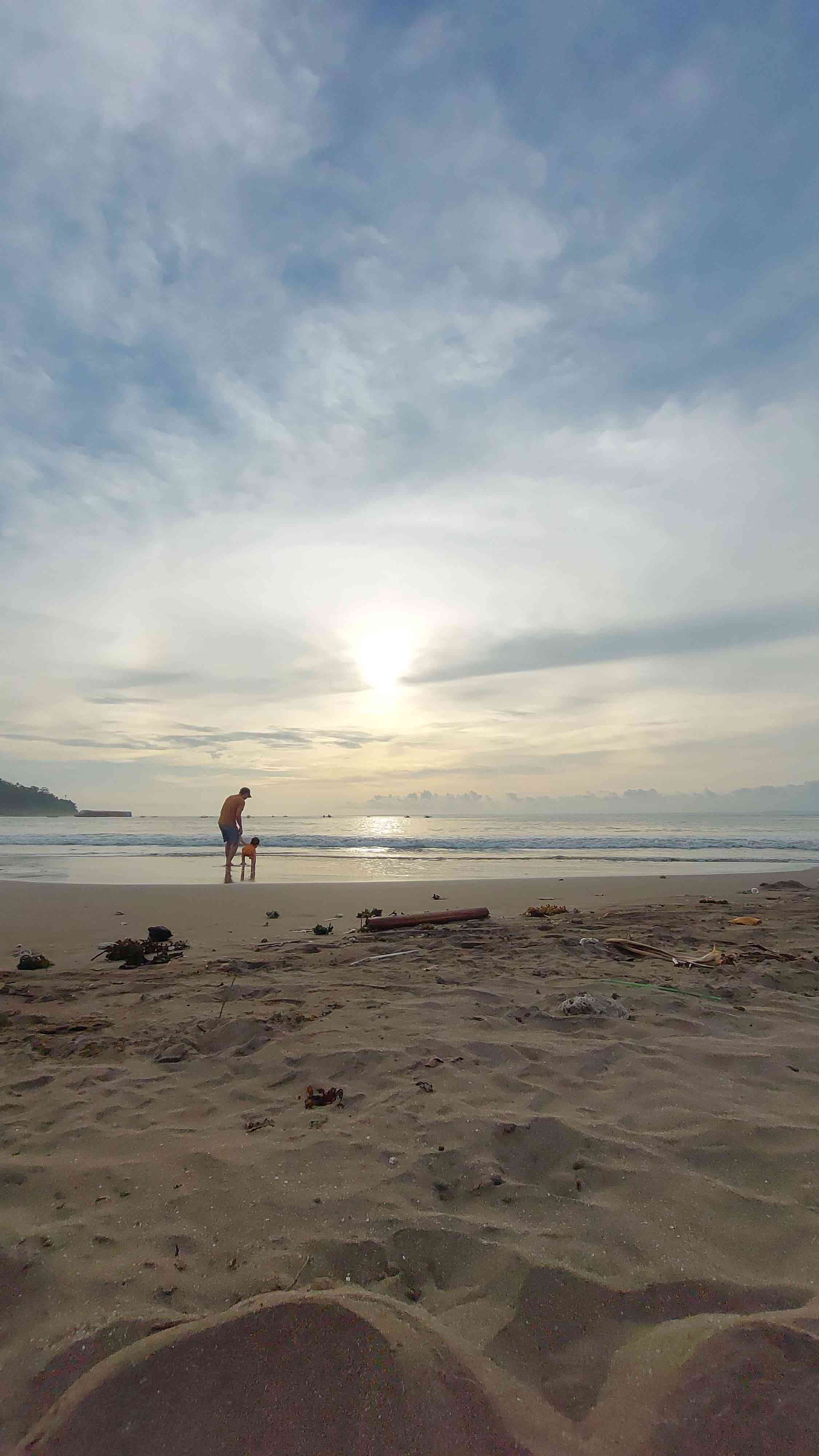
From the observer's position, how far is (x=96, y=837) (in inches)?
1153

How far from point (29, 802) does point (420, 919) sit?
79.6m

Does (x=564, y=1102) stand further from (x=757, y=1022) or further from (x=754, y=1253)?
(x=757, y=1022)

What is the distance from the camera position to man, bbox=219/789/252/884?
1488 cm

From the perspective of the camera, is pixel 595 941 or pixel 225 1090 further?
pixel 595 941

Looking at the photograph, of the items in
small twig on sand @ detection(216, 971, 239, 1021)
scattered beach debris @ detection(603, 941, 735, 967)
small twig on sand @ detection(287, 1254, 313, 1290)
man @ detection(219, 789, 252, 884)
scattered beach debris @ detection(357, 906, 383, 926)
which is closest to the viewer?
small twig on sand @ detection(287, 1254, 313, 1290)

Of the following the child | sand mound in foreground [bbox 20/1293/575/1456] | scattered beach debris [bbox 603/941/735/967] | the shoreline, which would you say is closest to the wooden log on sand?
the shoreline

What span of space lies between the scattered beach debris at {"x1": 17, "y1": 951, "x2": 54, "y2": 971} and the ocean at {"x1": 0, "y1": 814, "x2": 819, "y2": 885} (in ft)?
23.1

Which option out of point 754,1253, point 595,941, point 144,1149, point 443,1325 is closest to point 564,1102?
point 754,1253

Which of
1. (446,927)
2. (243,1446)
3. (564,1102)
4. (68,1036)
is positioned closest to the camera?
(243,1446)

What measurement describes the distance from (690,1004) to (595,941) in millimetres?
1986

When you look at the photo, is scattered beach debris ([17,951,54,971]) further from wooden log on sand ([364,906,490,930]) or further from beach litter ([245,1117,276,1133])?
beach litter ([245,1117,276,1133])

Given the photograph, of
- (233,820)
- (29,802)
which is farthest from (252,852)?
(29,802)

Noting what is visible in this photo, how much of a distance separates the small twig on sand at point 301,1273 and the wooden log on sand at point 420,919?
5769 mm

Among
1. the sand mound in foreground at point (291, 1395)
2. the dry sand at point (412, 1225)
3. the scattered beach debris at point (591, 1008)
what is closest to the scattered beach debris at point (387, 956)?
the dry sand at point (412, 1225)
